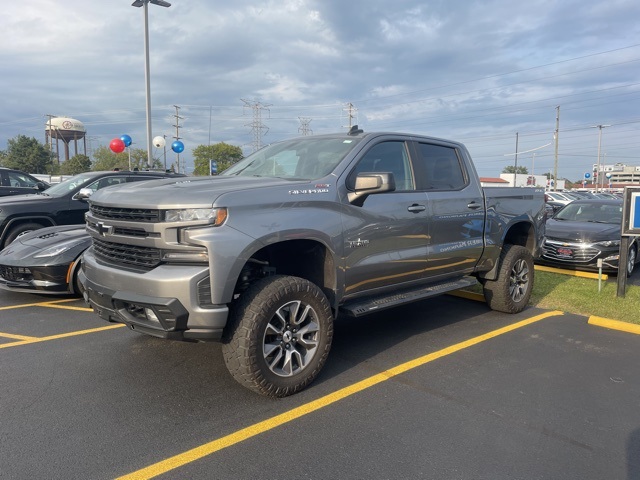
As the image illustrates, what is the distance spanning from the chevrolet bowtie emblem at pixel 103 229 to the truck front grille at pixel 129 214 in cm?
7

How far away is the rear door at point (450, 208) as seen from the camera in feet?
16.0

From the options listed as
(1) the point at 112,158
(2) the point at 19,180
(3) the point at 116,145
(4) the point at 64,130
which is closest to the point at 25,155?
(4) the point at 64,130

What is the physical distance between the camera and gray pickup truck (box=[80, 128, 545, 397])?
125 inches

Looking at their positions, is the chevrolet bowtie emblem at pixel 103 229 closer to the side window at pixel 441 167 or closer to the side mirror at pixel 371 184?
the side mirror at pixel 371 184

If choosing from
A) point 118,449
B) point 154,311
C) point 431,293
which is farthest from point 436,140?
point 118,449

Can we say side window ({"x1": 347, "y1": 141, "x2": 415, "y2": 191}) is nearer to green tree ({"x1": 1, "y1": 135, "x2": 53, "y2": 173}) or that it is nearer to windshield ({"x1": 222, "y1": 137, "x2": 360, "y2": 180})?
windshield ({"x1": 222, "y1": 137, "x2": 360, "y2": 180})

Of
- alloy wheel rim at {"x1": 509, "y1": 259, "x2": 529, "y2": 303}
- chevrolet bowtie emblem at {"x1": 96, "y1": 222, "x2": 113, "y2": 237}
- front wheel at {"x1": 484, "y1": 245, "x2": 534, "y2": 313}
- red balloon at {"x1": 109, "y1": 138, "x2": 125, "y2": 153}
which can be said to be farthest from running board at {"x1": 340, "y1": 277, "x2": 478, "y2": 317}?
red balloon at {"x1": 109, "y1": 138, "x2": 125, "y2": 153}

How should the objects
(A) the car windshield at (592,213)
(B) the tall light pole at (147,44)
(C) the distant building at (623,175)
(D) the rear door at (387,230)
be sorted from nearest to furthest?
(D) the rear door at (387,230)
(A) the car windshield at (592,213)
(B) the tall light pole at (147,44)
(C) the distant building at (623,175)

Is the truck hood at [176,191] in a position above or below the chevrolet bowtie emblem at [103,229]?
above


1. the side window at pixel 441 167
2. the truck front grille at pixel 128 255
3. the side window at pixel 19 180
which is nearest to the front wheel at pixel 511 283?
the side window at pixel 441 167

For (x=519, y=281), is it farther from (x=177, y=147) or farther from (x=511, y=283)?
(x=177, y=147)

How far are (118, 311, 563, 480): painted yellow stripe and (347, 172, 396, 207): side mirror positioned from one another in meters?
1.50

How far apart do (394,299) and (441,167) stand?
1.72 metres

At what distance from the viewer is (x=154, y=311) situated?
315 cm
